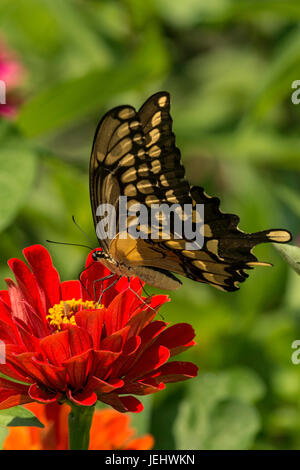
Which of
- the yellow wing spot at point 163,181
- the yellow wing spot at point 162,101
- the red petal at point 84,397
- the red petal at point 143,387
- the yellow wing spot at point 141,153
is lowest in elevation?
the red petal at point 84,397

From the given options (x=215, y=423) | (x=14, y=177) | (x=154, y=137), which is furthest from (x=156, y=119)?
(x=215, y=423)

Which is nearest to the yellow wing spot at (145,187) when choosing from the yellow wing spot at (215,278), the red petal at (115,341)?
the yellow wing spot at (215,278)

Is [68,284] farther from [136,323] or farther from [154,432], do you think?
[154,432]

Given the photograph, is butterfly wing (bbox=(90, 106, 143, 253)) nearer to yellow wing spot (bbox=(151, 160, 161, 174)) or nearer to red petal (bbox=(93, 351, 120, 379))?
yellow wing spot (bbox=(151, 160, 161, 174))

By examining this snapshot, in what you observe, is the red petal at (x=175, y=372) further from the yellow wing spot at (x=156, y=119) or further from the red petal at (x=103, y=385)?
the yellow wing spot at (x=156, y=119)

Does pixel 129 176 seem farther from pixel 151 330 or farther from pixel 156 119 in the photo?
pixel 151 330

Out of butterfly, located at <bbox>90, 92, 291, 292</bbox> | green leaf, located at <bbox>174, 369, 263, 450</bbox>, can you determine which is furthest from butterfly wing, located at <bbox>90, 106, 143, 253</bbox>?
green leaf, located at <bbox>174, 369, 263, 450</bbox>
